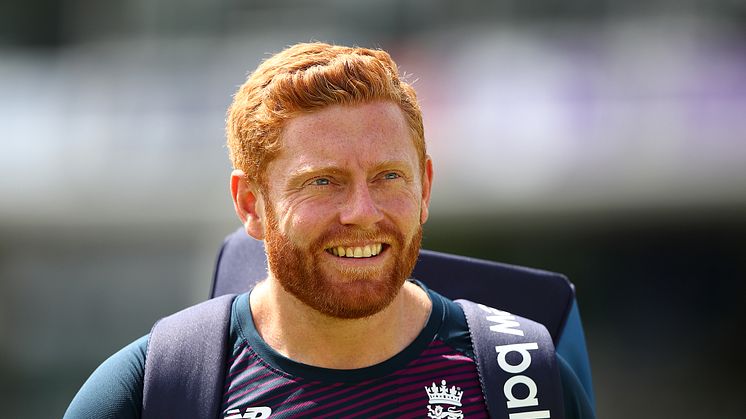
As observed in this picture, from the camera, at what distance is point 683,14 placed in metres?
11.6

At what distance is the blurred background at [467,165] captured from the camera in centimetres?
1024

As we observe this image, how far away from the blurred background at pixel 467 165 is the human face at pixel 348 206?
7.73 meters

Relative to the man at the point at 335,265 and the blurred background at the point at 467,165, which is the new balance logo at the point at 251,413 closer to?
the man at the point at 335,265

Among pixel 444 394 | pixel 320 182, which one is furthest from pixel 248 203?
pixel 444 394

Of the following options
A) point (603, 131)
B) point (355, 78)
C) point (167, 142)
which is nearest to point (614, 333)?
point (603, 131)

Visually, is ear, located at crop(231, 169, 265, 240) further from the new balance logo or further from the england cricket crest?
the england cricket crest

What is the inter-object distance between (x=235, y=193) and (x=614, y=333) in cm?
778

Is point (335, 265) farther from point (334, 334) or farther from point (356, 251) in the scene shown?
point (334, 334)

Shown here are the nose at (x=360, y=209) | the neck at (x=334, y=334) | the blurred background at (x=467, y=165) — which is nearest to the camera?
the nose at (x=360, y=209)

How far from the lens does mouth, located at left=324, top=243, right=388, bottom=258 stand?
276cm

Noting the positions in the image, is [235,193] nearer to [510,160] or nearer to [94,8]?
[510,160]

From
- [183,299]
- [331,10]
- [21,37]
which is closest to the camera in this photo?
[183,299]

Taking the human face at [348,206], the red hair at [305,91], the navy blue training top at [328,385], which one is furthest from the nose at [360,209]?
the navy blue training top at [328,385]

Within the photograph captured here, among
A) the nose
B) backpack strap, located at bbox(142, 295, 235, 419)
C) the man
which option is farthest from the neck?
the nose
